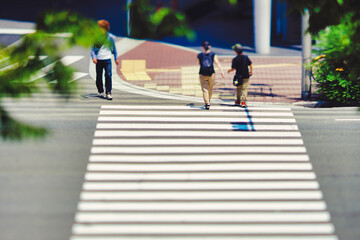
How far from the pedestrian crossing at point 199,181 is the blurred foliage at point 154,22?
4178mm

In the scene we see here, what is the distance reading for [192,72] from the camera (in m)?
16.2

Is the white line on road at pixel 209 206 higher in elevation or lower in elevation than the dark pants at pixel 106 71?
lower

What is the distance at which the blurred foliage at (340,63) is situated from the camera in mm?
6160

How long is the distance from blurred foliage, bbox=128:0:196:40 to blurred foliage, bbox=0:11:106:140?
43 centimetres

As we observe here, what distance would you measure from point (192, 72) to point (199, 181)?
25.1ft

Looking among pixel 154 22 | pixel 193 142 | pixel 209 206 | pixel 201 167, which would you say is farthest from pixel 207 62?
pixel 154 22

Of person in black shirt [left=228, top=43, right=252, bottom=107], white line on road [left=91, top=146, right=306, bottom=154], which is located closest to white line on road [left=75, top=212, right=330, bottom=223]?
white line on road [left=91, top=146, right=306, bottom=154]

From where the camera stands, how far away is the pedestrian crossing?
7746 mm

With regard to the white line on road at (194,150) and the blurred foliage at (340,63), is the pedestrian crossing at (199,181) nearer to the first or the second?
the white line on road at (194,150)

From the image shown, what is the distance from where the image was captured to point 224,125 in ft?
36.3

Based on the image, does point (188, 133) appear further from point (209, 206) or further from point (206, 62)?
point (209, 206)

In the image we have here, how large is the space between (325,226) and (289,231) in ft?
1.75

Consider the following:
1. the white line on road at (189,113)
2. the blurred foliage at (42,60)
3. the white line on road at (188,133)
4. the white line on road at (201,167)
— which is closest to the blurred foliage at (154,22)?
the blurred foliage at (42,60)

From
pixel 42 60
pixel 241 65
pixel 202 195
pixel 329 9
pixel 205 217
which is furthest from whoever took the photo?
pixel 241 65
